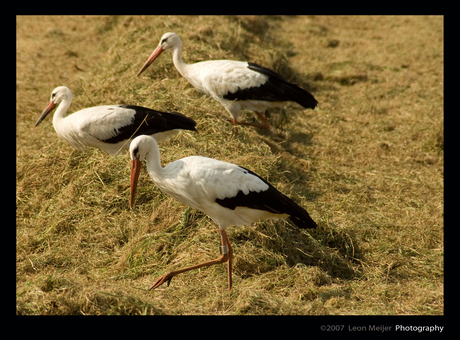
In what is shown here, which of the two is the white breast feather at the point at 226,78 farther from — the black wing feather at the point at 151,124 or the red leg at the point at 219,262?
the red leg at the point at 219,262

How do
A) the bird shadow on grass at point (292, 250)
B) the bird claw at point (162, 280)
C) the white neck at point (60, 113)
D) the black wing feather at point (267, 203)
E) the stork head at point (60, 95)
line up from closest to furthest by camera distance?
the bird claw at point (162, 280) < the black wing feather at point (267, 203) < the bird shadow on grass at point (292, 250) < the white neck at point (60, 113) < the stork head at point (60, 95)

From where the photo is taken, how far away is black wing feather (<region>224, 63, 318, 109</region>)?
22.2 feet

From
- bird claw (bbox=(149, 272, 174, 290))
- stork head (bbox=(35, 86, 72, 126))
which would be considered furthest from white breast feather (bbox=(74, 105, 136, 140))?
bird claw (bbox=(149, 272, 174, 290))

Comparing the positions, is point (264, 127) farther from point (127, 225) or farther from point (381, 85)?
point (381, 85)

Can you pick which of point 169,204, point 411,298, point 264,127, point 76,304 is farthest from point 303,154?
point 76,304

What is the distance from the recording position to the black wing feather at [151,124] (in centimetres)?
575

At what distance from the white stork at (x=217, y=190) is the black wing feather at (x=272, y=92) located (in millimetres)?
2498

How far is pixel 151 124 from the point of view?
5758 millimetres

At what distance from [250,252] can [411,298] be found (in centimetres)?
137

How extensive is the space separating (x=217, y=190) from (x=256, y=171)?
1.35 m

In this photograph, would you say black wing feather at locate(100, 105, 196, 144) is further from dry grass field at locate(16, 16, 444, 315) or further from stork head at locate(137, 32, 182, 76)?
stork head at locate(137, 32, 182, 76)

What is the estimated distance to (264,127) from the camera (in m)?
7.05

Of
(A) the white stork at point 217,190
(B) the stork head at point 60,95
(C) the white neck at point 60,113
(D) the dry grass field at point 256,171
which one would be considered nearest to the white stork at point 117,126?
(C) the white neck at point 60,113

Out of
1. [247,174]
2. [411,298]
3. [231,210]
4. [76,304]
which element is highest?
[247,174]
